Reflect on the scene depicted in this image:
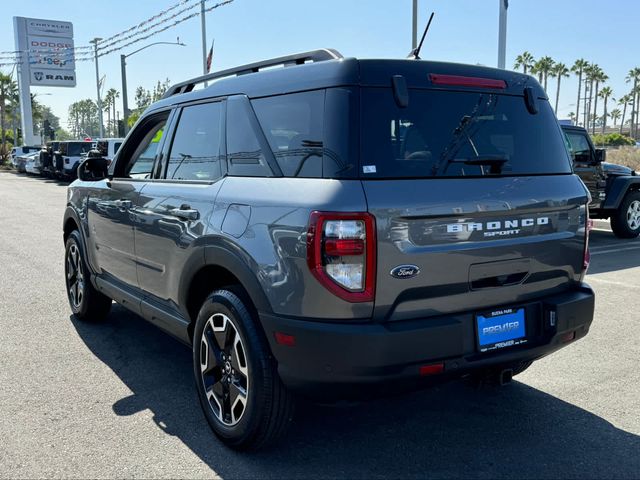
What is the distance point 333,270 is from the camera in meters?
2.70

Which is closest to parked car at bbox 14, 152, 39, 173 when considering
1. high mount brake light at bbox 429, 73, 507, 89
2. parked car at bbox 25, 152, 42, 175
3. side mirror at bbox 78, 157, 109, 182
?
parked car at bbox 25, 152, 42, 175

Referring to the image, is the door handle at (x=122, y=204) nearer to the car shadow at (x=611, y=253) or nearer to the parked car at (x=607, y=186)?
the car shadow at (x=611, y=253)

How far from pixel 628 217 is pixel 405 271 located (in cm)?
978

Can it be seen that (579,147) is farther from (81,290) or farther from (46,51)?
(46,51)

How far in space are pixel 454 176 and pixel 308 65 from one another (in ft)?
2.92

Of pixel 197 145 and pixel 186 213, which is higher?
pixel 197 145

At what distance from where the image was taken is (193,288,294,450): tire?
9.90 feet

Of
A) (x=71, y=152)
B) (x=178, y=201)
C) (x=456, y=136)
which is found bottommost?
(x=71, y=152)

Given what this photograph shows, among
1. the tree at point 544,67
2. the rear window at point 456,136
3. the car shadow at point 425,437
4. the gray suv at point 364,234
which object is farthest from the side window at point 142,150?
the tree at point 544,67

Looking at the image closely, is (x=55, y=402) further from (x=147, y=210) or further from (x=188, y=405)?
(x=147, y=210)

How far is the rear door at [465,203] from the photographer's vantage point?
278 cm

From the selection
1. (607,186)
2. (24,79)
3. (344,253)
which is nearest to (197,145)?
(344,253)

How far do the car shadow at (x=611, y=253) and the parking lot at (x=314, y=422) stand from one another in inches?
129

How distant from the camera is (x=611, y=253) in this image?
31.6 feet
